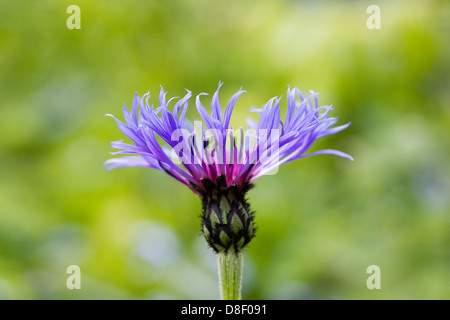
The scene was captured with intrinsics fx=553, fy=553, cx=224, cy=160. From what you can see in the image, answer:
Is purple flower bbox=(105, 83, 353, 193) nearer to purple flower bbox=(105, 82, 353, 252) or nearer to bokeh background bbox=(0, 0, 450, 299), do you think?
purple flower bbox=(105, 82, 353, 252)

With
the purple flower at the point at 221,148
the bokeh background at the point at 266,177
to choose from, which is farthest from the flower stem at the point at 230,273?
the bokeh background at the point at 266,177

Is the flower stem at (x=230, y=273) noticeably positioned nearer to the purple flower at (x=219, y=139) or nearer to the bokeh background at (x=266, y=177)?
the purple flower at (x=219, y=139)

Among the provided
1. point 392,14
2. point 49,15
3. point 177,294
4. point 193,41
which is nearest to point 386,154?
point 392,14

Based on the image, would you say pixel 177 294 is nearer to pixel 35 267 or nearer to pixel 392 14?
pixel 35 267

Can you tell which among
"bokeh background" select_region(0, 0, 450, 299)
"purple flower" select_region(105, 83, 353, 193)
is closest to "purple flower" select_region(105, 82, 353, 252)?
"purple flower" select_region(105, 83, 353, 193)

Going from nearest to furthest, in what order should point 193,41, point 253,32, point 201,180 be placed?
point 201,180, point 253,32, point 193,41

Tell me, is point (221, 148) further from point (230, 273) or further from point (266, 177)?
point (266, 177)

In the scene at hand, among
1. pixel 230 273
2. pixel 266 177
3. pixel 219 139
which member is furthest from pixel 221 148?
pixel 266 177
